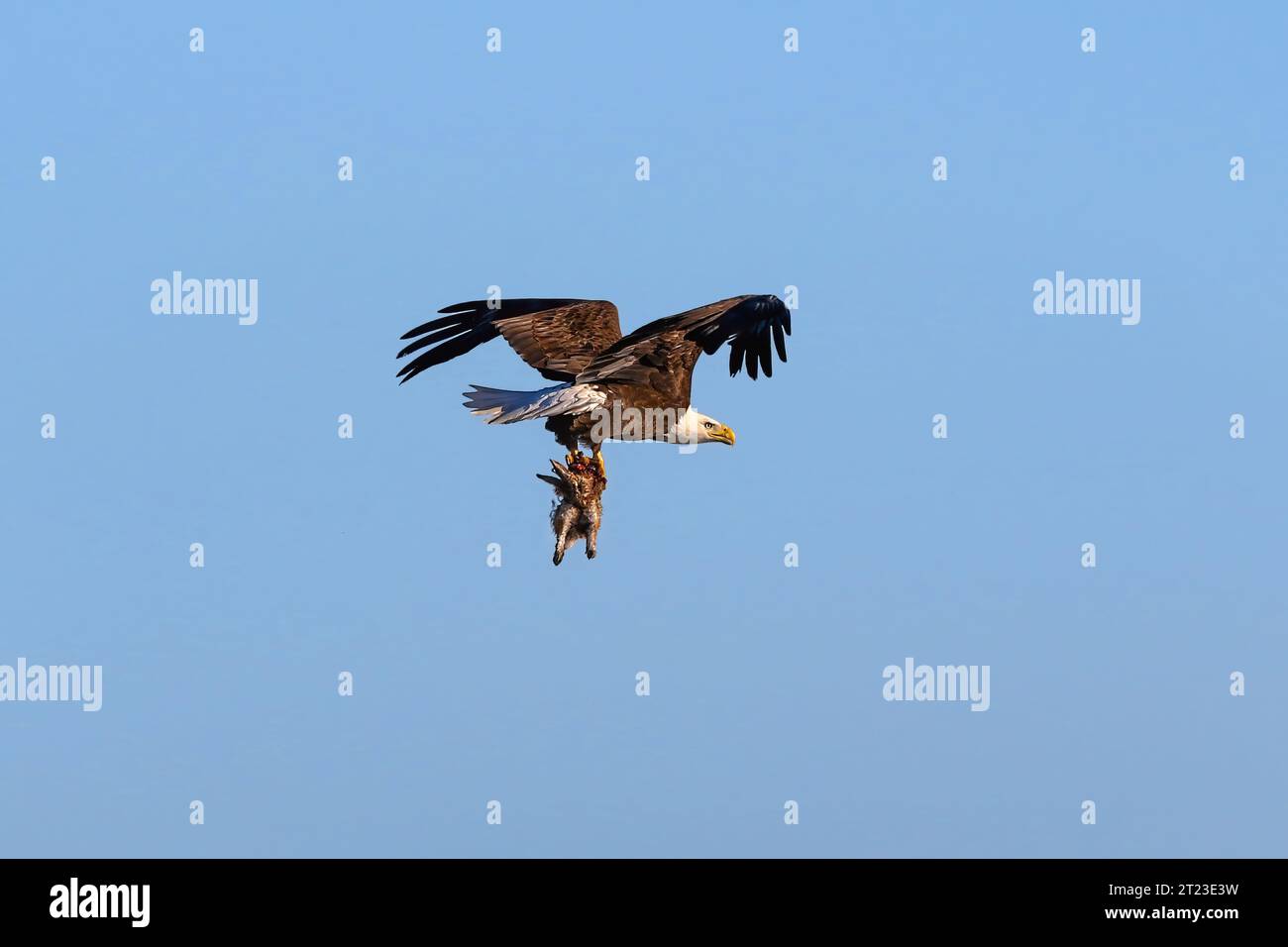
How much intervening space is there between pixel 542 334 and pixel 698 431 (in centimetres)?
223

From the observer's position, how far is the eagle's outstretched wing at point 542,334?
2639 centimetres

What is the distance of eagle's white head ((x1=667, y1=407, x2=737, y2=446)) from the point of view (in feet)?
84.4

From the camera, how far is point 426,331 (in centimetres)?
2673

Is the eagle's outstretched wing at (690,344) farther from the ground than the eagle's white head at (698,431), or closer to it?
farther from the ground

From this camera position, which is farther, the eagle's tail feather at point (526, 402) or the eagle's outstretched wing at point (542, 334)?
the eagle's outstretched wing at point (542, 334)

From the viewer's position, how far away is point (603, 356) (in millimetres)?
24953

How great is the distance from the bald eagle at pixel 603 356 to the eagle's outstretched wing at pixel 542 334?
0.01 metres

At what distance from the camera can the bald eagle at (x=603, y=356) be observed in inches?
956

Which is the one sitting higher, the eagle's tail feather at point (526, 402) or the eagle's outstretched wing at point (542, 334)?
the eagle's outstretched wing at point (542, 334)

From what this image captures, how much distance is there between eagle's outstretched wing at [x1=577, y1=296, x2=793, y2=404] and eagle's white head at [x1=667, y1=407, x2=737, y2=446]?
1.04 ft

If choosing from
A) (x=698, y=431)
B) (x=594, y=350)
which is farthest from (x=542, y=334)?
(x=698, y=431)
